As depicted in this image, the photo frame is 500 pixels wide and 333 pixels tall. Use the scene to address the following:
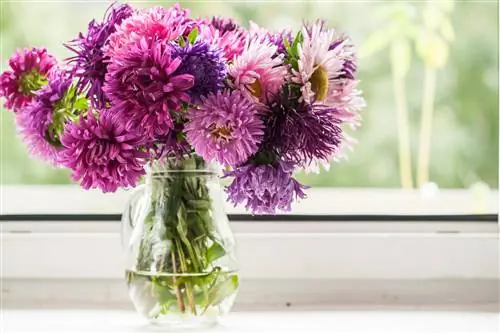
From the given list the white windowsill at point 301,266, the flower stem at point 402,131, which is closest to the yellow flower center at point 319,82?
the white windowsill at point 301,266

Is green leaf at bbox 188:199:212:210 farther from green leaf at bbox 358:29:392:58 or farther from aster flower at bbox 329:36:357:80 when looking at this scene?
green leaf at bbox 358:29:392:58

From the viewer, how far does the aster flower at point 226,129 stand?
0.93 meters

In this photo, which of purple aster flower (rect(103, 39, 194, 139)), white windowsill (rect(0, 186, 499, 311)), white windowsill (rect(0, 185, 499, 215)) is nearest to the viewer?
purple aster flower (rect(103, 39, 194, 139))

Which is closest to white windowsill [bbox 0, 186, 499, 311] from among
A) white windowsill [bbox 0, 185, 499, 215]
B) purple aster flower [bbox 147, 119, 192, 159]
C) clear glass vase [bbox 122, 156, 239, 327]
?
white windowsill [bbox 0, 185, 499, 215]

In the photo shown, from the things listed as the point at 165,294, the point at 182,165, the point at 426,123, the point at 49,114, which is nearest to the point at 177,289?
the point at 165,294

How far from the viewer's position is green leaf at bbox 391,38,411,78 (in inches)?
54.7

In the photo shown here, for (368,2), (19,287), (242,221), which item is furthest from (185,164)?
(368,2)

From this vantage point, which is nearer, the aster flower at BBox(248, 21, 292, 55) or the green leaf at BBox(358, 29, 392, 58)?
the aster flower at BBox(248, 21, 292, 55)

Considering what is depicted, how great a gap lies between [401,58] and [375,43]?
0.05m

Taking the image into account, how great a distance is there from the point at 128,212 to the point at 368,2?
0.52 m

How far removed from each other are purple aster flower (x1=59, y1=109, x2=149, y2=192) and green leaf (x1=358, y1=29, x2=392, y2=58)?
1.76ft

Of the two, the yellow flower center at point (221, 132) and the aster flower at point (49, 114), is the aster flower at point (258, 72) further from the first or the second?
the aster flower at point (49, 114)

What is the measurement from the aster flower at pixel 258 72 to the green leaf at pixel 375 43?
0.44m

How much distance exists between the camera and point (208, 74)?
948 mm
